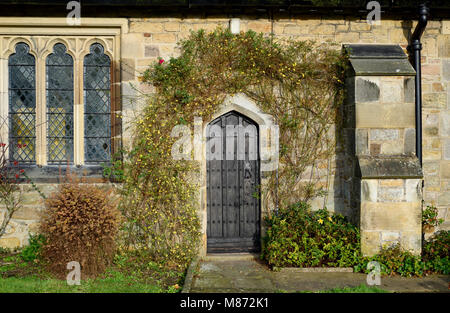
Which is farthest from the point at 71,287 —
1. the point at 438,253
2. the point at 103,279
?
the point at 438,253

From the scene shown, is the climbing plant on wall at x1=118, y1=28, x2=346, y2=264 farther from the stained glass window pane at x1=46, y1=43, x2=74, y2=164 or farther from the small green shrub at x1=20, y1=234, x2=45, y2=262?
the small green shrub at x1=20, y1=234, x2=45, y2=262

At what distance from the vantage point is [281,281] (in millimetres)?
5762

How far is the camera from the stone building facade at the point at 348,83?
6.36 meters

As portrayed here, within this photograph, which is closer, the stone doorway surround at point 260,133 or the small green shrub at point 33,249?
the small green shrub at point 33,249

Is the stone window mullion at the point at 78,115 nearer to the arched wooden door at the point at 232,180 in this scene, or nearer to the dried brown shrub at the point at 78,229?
the dried brown shrub at the point at 78,229

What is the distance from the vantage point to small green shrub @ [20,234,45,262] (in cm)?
650

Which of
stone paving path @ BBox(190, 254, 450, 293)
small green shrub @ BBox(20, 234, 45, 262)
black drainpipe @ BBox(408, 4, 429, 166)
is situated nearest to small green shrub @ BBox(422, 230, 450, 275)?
stone paving path @ BBox(190, 254, 450, 293)

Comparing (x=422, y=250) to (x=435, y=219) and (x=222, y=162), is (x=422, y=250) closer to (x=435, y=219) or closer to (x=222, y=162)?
(x=435, y=219)

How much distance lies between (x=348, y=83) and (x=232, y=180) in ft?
8.26

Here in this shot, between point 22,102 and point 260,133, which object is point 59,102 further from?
point 260,133

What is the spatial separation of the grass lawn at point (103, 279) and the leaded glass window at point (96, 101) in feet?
6.33

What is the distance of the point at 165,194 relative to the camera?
6.75 metres

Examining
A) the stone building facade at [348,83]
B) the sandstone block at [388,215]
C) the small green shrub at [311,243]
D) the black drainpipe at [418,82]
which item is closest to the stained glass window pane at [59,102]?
the stone building facade at [348,83]

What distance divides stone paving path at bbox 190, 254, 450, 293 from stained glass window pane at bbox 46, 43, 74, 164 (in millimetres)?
3208
